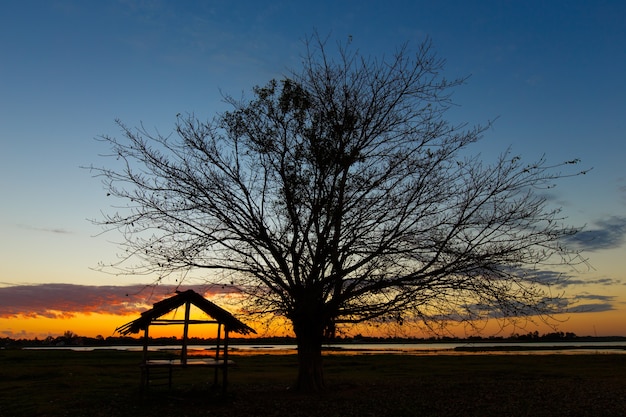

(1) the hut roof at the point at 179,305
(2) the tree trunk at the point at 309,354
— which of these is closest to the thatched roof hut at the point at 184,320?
(1) the hut roof at the point at 179,305

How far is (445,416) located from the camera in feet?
54.7

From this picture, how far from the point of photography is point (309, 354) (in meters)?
21.5

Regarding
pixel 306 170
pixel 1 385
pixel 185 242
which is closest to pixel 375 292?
pixel 306 170

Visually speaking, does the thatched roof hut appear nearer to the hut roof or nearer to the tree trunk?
the hut roof

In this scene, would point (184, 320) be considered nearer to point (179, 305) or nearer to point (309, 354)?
point (179, 305)

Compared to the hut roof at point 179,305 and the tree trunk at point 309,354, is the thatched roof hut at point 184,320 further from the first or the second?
the tree trunk at point 309,354

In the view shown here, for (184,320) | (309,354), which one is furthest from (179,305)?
(309,354)

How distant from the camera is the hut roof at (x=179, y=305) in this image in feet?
64.5

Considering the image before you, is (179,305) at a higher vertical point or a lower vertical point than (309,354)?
higher

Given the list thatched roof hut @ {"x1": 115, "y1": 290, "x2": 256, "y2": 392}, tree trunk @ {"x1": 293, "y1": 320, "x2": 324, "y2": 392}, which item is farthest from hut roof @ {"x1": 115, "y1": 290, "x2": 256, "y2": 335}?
tree trunk @ {"x1": 293, "y1": 320, "x2": 324, "y2": 392}

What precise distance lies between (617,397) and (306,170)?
1628 centimetres

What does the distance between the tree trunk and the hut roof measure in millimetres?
2606

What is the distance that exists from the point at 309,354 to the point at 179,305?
585cm

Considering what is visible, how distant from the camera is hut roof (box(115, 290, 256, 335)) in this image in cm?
1966
